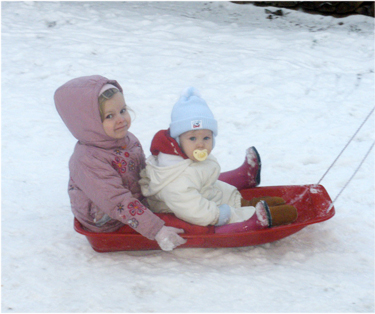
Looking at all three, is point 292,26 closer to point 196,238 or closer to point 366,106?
point 366,106

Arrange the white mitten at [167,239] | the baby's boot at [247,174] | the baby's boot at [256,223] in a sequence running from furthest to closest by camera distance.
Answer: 1. the baby's boot at [247,174]
2. the baby's boot at [256,223]
3. the white mitten at [167,239]

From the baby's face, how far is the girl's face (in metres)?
0.31

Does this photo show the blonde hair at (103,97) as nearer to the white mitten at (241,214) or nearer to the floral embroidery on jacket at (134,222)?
the floral embroidery on jacket at (134,222)

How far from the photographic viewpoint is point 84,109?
2146 mm

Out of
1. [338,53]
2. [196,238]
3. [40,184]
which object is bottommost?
[40,184]

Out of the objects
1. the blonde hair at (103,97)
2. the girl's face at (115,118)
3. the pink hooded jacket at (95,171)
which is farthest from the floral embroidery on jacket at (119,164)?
the blonde hair at (103,97)

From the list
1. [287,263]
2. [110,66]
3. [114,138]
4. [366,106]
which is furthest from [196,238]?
[110,66]

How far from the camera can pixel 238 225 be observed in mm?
2314

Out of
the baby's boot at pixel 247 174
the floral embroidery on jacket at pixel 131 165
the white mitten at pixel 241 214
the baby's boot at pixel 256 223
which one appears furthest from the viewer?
the baby's boot at pixel 247 174

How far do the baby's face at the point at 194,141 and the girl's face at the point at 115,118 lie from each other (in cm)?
31

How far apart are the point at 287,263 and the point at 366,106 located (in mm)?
2418

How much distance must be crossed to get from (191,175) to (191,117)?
297 mm

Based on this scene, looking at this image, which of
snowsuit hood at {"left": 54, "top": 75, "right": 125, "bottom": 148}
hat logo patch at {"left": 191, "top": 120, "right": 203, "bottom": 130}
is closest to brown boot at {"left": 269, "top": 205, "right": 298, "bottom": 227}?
hat logo patch at {"left": 191, "top": 120, "right": 203, "bottom": 130}

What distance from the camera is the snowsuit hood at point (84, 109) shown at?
7.02 ft
